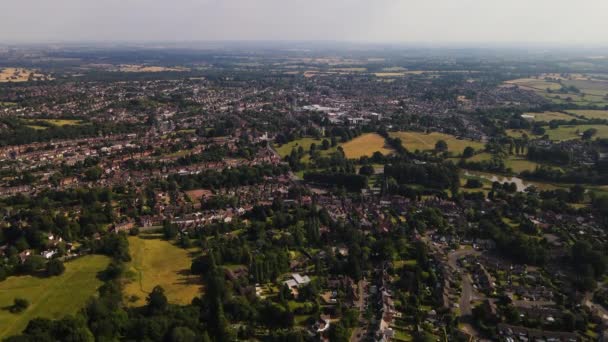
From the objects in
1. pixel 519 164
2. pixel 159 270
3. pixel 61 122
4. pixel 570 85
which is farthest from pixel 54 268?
pixel 570 85

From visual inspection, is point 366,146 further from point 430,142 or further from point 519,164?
point 519,164

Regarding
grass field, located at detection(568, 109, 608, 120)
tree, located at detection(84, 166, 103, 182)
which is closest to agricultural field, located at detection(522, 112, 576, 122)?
grass field, located at detection(568, 109, 608, 120)

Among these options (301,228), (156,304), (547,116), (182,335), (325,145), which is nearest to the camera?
(182,335)

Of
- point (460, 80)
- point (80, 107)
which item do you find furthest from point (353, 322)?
point (460, 80)

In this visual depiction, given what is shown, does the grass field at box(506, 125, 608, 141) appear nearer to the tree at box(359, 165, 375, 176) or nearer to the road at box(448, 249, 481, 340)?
the tree at box(359, 165, 375, 176)

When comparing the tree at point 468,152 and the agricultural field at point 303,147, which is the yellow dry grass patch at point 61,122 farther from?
the tree at point 468,152

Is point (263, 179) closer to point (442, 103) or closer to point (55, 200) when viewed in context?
point (55, 200)

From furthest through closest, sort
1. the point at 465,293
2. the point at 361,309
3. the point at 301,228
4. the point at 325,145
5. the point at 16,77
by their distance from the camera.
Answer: the point at 16,77
the point at 325,145
the point at 301,228
the point at 465,293
the point at 361,309
